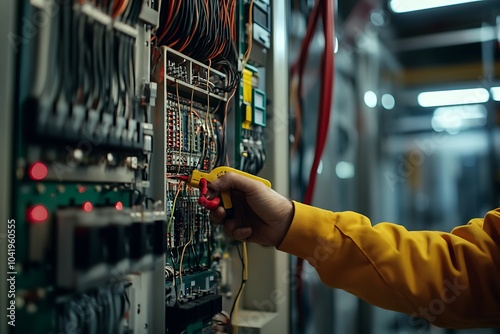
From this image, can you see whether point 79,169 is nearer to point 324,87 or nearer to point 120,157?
point 120,157

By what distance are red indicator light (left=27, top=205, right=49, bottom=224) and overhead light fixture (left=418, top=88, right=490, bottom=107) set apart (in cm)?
273

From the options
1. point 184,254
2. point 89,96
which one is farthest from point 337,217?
point 89,96

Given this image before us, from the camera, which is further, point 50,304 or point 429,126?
point 429,126

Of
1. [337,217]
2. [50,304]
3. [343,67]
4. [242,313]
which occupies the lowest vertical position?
[242,313]

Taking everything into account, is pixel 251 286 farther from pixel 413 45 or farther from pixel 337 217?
pixel 413 45

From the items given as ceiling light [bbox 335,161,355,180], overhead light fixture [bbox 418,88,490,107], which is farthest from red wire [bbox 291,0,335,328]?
overhead light fixture [bbox 418,88,490,107]

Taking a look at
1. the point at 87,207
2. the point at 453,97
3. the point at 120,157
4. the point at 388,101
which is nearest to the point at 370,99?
the point at 388,101

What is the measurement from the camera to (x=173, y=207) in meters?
1.19

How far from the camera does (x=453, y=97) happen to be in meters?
2.90

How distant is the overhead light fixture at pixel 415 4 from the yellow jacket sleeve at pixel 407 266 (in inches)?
71.4

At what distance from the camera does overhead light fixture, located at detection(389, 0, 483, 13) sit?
2.61 meters

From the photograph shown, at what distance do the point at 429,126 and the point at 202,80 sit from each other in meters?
2.20

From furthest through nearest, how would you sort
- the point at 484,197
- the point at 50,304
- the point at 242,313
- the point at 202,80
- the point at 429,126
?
the point at 429,126 → the point at 484,197 → the point at 242,313 → the point at 202,80 → the point at 50,304

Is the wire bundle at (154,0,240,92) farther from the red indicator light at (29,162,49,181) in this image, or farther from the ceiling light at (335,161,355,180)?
the ceiling light at (335,161,355,180)
